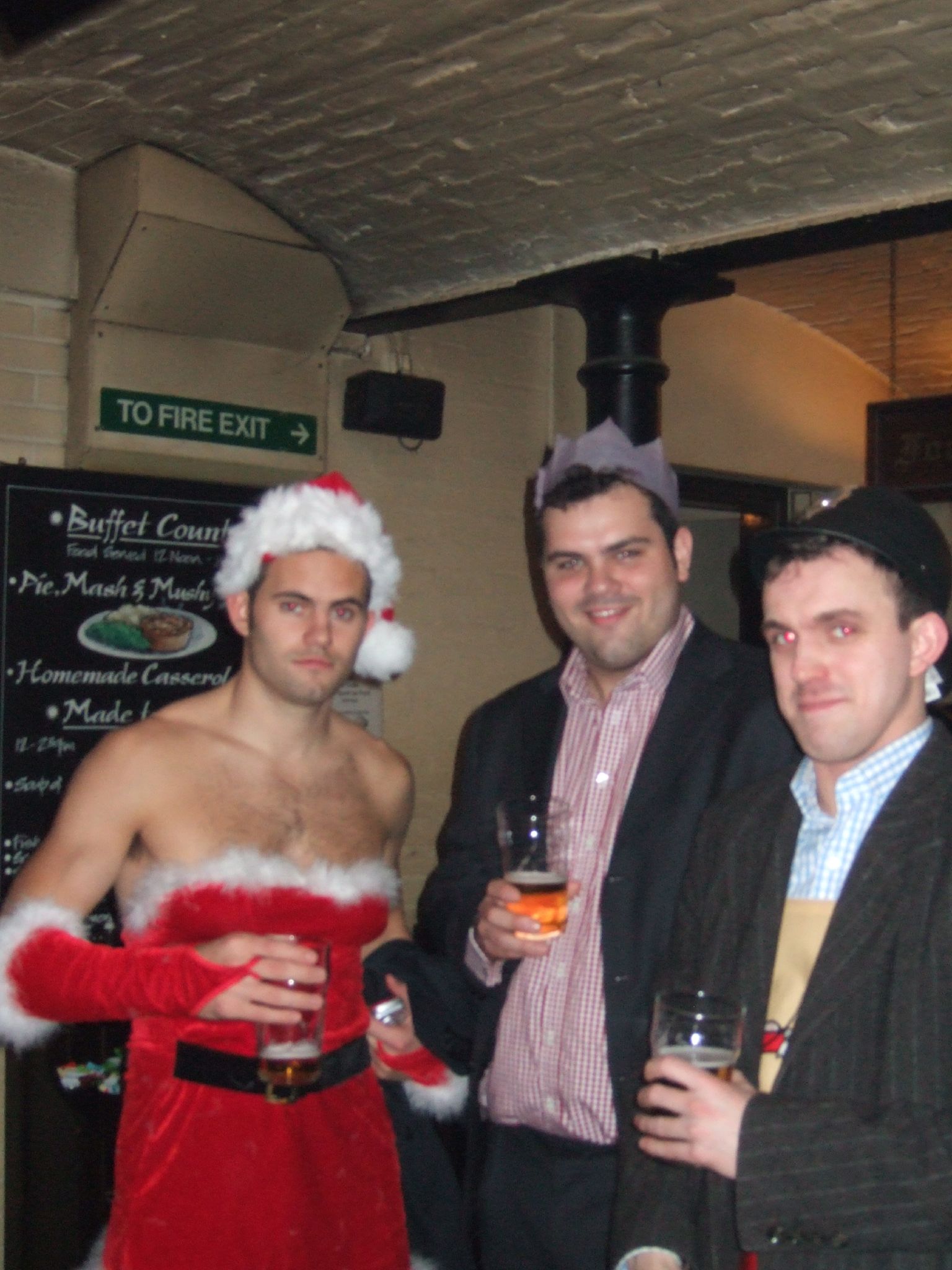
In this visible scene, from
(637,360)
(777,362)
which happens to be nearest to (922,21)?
(637,360)

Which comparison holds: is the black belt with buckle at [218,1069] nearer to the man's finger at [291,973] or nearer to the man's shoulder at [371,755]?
the man's finger at [291,973]

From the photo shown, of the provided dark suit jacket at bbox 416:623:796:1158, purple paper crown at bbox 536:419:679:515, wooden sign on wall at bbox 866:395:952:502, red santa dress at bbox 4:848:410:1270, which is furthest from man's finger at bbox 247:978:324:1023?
wooden sign on wall at bbox 866:395:952:502

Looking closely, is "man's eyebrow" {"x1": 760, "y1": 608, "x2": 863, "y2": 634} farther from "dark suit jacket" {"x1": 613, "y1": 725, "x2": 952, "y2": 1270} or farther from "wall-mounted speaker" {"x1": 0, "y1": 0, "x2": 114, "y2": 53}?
"wall-mounted speaker" {"x1": 0, "y1": 0, "x2": 114, "y2": 53}

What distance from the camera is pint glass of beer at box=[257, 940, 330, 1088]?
198 cm

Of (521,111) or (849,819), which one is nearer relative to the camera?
(849,819)

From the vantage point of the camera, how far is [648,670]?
241cm

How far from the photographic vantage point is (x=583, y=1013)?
7.30 ft

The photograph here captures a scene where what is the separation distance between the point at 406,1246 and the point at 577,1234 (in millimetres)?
337

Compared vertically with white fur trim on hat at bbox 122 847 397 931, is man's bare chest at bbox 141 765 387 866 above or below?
above

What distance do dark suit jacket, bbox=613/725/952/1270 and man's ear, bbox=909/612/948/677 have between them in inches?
4.0

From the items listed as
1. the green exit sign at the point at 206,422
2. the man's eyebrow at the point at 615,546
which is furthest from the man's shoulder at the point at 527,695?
the green exit sign at the point at 206,422

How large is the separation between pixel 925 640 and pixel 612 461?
2.92ft

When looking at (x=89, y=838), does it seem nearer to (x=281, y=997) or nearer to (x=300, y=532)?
(x=281, y=997)

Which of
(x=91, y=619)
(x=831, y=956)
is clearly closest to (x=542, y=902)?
(x=831, y=956)
